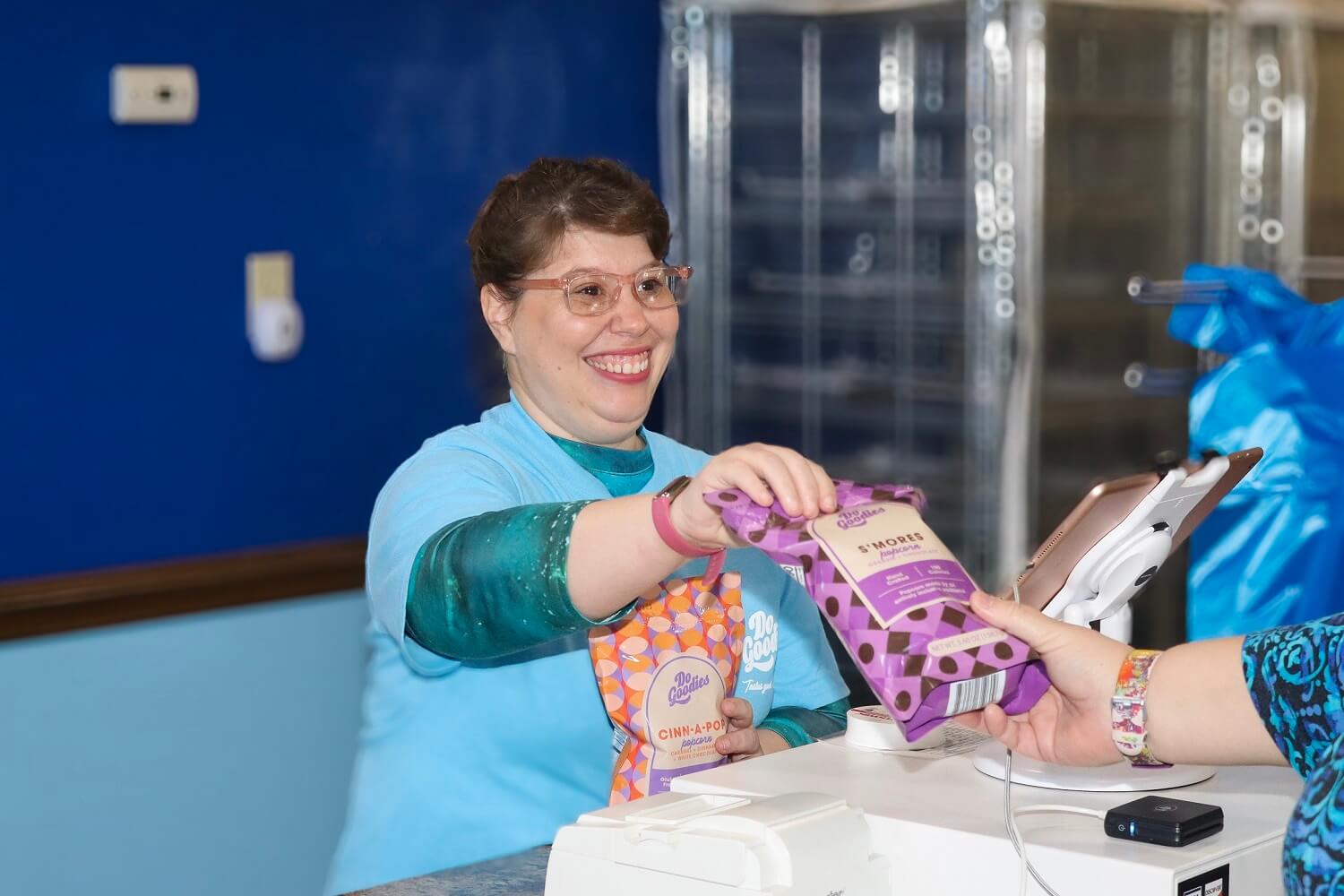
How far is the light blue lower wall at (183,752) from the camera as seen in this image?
3.15 m

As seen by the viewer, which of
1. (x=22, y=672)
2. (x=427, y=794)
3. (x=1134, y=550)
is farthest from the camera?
(x=22, y=672)

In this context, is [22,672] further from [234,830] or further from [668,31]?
[668,31]

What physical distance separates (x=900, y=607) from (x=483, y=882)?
56 cm

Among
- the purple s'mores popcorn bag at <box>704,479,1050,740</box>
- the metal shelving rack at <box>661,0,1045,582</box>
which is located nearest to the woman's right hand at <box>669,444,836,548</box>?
the purple s'mores popcorn bag at <box>704,479,1050,740</box>

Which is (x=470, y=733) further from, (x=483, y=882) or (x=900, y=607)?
(x=900, y=607)

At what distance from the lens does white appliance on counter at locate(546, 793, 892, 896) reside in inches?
51.9

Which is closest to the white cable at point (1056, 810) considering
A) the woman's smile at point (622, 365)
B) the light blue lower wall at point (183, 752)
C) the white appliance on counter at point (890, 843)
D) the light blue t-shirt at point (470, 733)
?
the white appliance on counter at point (890, 843)

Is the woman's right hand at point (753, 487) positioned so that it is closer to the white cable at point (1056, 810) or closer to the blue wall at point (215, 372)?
the white cable at point (1056, 810)

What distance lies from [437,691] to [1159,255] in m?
2.55

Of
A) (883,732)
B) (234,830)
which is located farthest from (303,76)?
Result: (883,732)

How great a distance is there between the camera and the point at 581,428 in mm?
2004

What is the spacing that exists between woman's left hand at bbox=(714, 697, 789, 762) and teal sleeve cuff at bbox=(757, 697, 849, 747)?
0.08 meters

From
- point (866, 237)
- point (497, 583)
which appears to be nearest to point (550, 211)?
point (497, 583)

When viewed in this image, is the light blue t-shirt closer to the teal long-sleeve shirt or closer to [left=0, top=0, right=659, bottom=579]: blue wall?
the teal long-sleeve shirt
